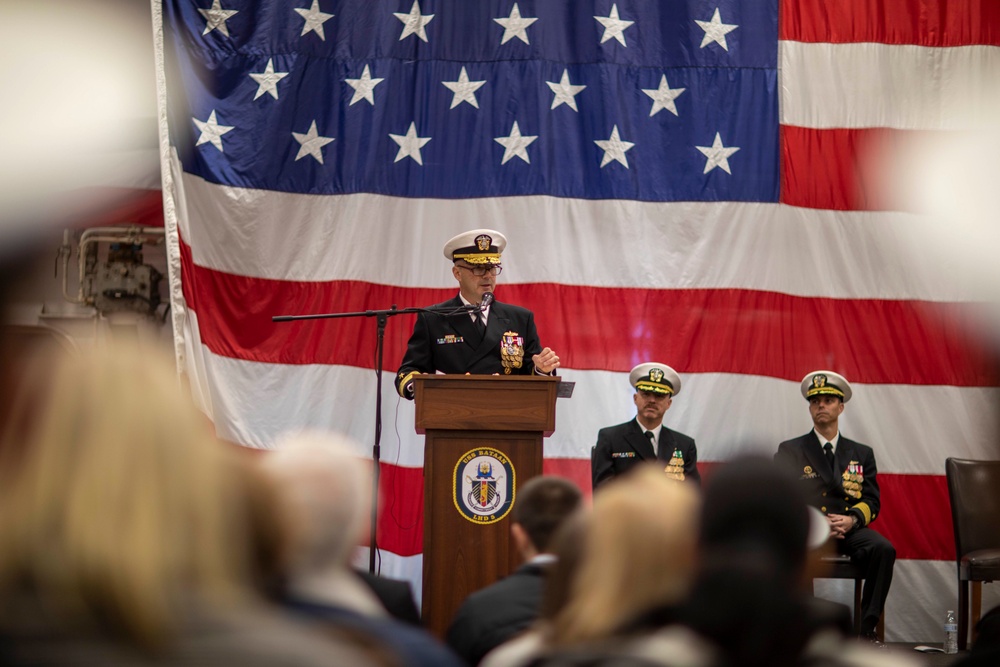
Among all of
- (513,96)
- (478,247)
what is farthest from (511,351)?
(513,96)

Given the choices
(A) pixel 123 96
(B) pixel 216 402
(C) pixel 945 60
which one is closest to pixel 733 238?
(C) pixel 945 60

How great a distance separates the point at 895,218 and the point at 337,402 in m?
3.38

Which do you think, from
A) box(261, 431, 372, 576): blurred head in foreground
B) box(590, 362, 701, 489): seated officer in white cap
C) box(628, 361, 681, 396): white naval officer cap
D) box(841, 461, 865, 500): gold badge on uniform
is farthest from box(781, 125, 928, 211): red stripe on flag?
box(261, 431, 372, 576): blurred head in foreground

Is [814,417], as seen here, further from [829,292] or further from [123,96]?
[123,96]

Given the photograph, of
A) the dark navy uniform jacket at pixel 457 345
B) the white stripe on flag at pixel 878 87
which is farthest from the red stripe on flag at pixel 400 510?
the white stripe on flag at pixel 878 87

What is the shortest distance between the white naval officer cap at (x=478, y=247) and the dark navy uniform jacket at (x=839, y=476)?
1.84 metres

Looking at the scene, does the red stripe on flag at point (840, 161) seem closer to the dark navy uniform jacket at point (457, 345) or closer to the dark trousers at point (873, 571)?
the dark trousers at point (873, 571)

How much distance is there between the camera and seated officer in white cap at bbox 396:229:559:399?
5145 millimetres

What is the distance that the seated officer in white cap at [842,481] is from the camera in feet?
17.5

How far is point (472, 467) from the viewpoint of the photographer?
427 cm

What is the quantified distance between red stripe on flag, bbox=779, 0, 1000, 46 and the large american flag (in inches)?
0.5

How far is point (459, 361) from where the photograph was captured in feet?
17.0

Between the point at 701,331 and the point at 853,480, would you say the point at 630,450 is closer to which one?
the point at 701,331

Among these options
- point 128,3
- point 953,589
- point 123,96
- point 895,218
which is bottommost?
point 953,589
